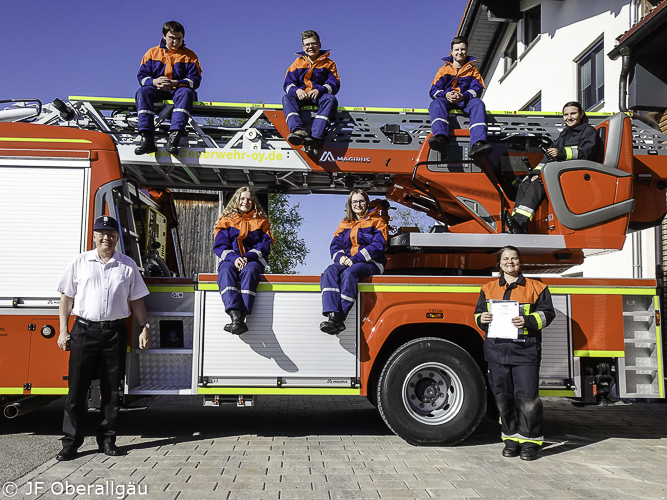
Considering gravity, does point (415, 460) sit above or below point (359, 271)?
below

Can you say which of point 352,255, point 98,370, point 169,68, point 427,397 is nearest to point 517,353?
point 427,397

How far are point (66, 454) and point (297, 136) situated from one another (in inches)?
135

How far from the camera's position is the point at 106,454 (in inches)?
189

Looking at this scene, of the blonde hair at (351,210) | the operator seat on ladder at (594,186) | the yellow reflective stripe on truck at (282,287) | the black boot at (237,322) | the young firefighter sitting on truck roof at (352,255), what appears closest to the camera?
the black boot at (237,322)

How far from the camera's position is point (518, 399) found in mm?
5051

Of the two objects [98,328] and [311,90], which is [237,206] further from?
[98,328]

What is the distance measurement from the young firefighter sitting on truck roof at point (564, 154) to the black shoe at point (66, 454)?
443cm

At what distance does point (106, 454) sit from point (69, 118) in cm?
331

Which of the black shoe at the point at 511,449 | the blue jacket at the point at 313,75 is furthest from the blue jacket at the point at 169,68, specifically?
the black shoe at the point at 511,449

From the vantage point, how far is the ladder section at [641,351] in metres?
5.40

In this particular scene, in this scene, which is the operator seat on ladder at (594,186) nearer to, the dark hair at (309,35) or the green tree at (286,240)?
the dark hair at (309,35)

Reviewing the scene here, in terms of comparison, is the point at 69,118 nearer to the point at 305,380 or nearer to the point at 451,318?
the point at 305,380

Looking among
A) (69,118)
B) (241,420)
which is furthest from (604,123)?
(69,118)

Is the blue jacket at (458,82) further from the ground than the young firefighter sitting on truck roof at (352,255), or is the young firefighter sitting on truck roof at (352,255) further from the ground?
the blue jacket at (458,82)
